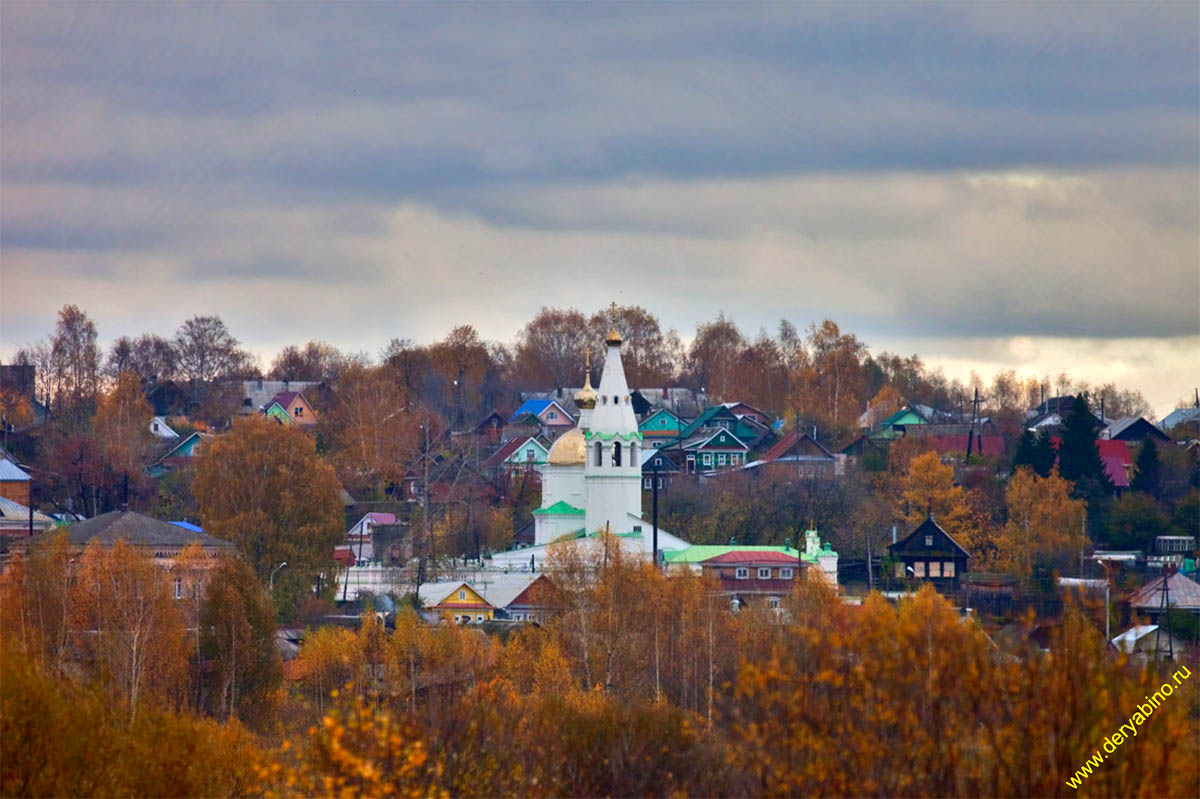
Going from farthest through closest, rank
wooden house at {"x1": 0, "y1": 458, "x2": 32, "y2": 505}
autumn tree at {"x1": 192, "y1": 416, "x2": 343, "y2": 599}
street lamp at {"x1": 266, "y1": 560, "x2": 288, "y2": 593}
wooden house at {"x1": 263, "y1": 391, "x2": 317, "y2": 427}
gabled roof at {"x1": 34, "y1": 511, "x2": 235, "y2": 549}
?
wooden house at {"x1": 263, "y1": 391, "x2": 317, "y2": 427} → wooden house at {"x1": 0, "y1": 458, "x2": 32, "y2": 505} → autumn tree at {"x1": 192, "y1": 416, "x2": 343, "y2": 599} → street lamp at {"x1": 266, "y1": 560, "x2": 288, "y2": 593} → gabled roof at {"x1": 34, "y1": 511, "x2": 235, "y2": 549}

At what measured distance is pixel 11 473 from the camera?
59.5 metres

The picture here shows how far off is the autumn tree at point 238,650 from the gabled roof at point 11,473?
26996 mm

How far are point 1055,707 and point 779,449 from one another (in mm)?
52308

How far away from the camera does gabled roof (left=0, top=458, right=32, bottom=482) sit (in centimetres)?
5916

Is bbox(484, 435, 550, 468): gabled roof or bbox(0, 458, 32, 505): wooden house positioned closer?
bbox(0, 458, 32, 505): wooden house

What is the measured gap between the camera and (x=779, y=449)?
216 feet

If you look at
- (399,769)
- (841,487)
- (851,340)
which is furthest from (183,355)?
(399,769)

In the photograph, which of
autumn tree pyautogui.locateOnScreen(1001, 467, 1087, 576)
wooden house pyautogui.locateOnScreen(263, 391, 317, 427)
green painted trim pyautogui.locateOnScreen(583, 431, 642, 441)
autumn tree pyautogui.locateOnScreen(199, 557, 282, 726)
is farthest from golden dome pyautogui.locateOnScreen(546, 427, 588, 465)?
wooden house pyautogui.locateOnScreen(263, 391, 317, 427)

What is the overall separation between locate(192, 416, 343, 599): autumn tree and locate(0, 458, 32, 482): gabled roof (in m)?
15.6

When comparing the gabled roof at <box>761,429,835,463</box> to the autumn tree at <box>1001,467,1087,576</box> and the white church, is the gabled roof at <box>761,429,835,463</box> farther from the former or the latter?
the white church

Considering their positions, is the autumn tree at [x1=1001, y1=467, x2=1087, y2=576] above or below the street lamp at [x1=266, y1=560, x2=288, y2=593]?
above

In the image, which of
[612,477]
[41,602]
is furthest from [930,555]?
[41,602]

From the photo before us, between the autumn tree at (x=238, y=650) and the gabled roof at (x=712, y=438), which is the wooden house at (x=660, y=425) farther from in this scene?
the autumn tree at (x=238, y=650)

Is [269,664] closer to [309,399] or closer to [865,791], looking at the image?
[865,791]
